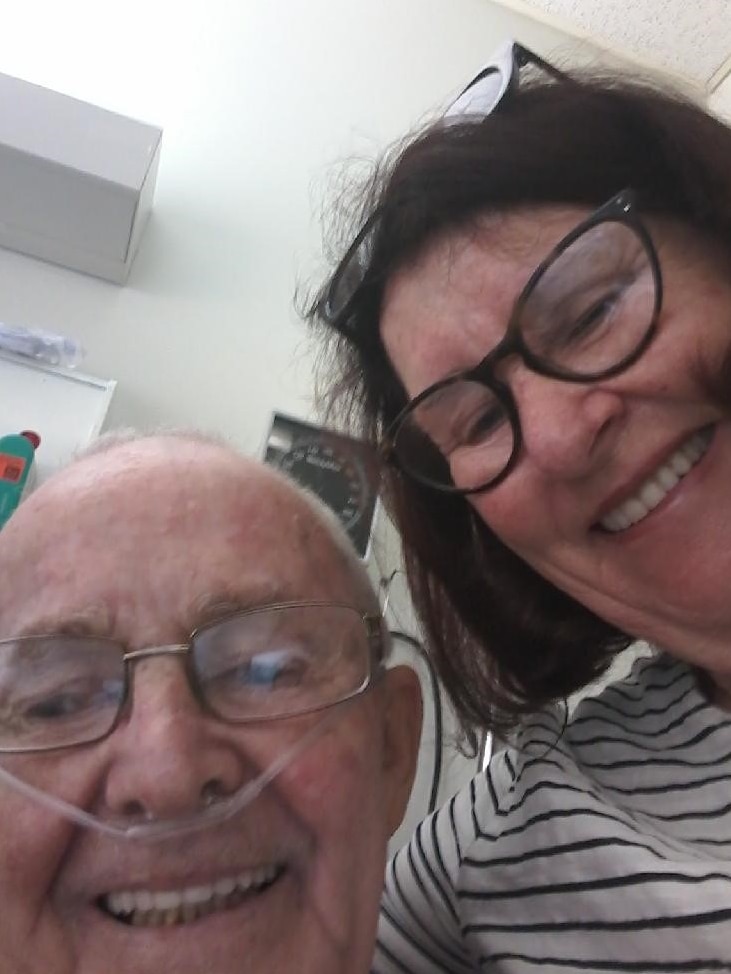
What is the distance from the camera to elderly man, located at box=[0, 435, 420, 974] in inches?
24.1

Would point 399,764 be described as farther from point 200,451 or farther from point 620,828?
point 200,451

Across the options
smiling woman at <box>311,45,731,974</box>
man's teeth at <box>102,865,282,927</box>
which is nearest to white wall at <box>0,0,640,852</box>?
smiling woman at <box>311,45,731,974</box>

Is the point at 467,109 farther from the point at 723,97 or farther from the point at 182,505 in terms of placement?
the point at 723,97

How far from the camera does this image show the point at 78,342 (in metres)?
1.54

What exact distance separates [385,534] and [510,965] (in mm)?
654

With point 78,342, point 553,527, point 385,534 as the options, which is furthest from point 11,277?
point 553,527

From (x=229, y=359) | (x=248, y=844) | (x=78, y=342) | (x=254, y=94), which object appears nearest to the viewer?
(x=248, y=844)

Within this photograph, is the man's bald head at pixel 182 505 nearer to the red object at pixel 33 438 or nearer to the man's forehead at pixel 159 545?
the man's forehead at pixel 159 545

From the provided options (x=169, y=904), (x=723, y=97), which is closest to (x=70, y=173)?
(x=169, y=904)

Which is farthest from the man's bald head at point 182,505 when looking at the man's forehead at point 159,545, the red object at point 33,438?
the red object at point 33,438

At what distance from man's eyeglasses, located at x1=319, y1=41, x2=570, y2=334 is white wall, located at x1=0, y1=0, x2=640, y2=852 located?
2.02 ft

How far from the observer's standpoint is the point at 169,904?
63 centimetres

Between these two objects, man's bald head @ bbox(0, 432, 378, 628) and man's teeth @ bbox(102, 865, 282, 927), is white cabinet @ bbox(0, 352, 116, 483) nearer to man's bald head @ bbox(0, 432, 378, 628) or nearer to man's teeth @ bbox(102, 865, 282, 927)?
man's bald head @ bbox(0, 432, 378, 628)

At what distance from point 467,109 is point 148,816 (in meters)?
0.73
